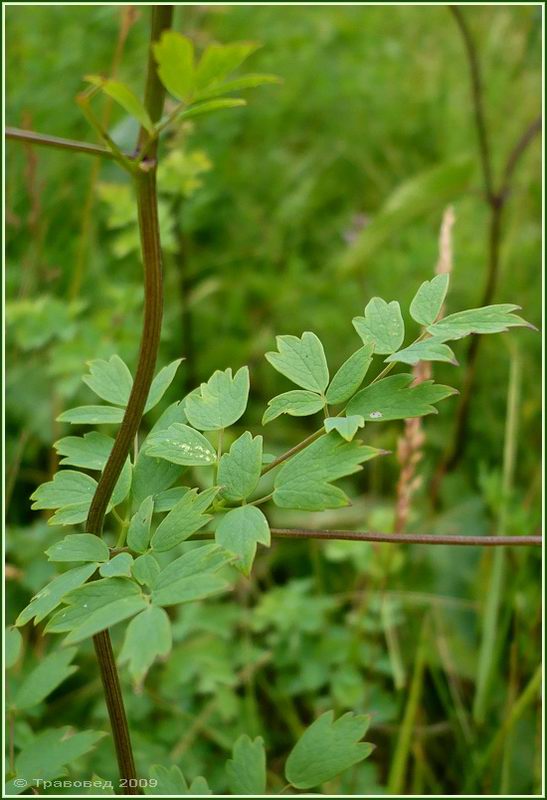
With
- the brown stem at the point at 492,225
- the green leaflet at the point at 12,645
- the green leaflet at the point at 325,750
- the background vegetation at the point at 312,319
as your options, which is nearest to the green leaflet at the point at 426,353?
the green leaflet at the point at 325,750

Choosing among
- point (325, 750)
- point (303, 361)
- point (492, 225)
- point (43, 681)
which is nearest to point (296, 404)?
point (303, 361)

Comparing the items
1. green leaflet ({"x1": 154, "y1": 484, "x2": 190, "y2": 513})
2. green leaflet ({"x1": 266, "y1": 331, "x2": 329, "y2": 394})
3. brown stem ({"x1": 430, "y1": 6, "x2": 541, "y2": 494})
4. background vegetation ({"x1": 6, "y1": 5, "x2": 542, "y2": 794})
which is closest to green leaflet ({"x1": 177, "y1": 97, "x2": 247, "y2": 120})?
green leaflet ({"x1": 266, "y1": 331, "x2": 329, "y2": 394})

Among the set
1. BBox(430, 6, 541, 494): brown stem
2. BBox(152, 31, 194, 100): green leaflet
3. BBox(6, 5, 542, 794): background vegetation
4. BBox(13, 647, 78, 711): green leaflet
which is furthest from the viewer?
BBox(430, 6, 541, 494): brown stem

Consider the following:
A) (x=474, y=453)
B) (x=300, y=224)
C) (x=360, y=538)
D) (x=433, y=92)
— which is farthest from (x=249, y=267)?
(x=360, y=538)

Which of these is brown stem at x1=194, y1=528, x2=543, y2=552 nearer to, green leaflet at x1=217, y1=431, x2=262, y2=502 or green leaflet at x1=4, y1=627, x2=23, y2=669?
green leaflet at x1=217, y1=431, x2=262, y2=502

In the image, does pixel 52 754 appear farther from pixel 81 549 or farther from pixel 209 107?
pixel 209 107

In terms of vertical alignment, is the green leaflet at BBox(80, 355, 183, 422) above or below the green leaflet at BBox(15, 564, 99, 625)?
above

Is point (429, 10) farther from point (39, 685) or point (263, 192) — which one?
point (39, 685)
